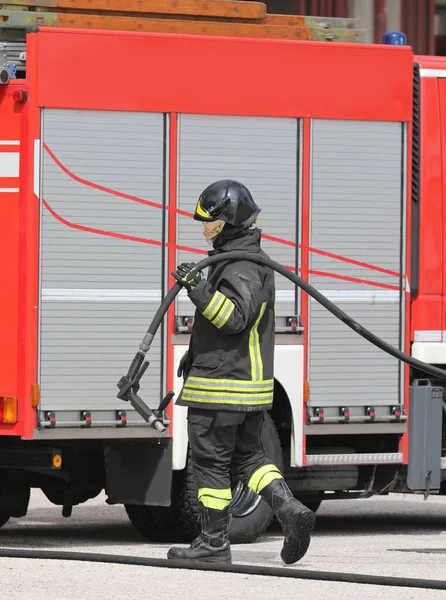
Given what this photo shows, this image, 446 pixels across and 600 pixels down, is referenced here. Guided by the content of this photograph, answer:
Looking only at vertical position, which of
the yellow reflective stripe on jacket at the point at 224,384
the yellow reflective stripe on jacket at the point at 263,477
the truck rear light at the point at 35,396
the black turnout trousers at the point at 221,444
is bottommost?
the yellow reflective stripe on jacket at the point at 263,477

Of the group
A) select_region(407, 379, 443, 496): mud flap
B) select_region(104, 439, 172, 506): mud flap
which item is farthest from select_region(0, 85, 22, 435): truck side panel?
select_region(407, 379, 443, 496): mud flap

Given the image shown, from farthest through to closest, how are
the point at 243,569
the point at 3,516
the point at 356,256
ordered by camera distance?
the point at 3,516 → the point at 356,256 → the point at 243,569

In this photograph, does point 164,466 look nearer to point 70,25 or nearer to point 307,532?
point 307,532

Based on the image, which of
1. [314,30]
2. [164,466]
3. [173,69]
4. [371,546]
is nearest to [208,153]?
[173,69]

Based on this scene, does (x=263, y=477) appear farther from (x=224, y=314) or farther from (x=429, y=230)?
(x=429, y=230)

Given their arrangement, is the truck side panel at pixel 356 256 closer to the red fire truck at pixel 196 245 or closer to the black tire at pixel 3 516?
the red fire truck at pixel 196 245

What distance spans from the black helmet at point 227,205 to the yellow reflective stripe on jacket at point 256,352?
454 millimetres

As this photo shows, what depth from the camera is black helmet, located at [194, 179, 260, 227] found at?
7.96 m

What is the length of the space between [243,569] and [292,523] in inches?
14.8

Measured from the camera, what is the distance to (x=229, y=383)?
7.86 m

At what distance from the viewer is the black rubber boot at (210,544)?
309 inches

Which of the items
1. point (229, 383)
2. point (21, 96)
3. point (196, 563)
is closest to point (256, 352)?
point (229, 383)

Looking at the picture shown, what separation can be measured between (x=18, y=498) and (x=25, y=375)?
3.60 feet

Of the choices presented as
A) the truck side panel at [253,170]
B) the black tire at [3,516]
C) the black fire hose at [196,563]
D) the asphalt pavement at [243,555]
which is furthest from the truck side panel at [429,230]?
the black tire at [3,516]
